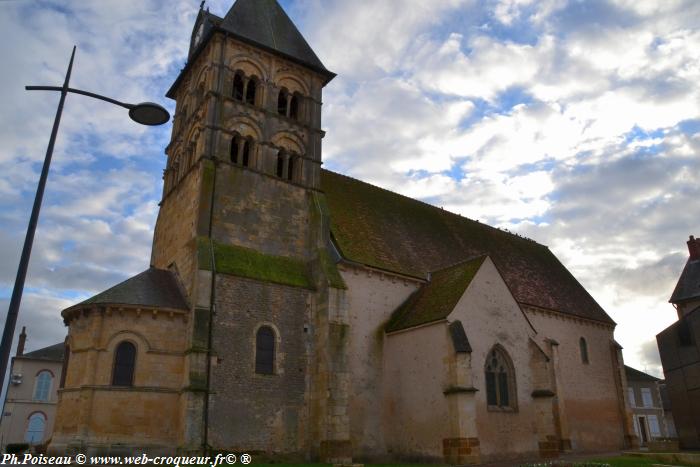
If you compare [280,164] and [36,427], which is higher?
[280,164]

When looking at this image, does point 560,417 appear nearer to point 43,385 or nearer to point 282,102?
point 282,102

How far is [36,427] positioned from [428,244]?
30.6 m

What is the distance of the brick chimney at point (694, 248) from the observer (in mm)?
38812

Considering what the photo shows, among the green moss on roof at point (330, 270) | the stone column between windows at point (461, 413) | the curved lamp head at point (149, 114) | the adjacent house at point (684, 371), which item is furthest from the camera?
the adjacent house at point (684, 371)

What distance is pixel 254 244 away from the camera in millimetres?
23062

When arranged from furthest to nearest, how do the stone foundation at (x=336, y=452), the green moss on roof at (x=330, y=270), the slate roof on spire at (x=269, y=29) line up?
the slate roof on spire at (x=269, y=29)
the green moss on roof at (x=330, y=270)
the stone foundation at (x=336, y=452)

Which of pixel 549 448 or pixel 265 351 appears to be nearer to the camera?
pixel 265 351

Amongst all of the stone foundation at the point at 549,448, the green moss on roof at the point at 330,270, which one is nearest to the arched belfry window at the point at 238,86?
the green moss on roof at the point at 330,270

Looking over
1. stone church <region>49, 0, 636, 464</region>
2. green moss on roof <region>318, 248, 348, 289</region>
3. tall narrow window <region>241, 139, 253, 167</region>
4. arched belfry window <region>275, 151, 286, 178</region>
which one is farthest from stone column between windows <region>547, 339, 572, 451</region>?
tall narrow window <region>241, 139, 253, 167</region>

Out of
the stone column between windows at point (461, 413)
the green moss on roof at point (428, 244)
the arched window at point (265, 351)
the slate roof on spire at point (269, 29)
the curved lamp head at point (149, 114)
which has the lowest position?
the stone column between windows at point (461, 413)

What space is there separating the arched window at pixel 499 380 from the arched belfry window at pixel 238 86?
1534 cm

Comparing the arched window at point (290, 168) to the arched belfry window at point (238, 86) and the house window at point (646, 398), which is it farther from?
the house window at point (646, 398)

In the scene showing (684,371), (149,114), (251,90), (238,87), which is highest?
(251,90)

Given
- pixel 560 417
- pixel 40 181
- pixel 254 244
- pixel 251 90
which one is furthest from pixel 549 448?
pixel 40 181
